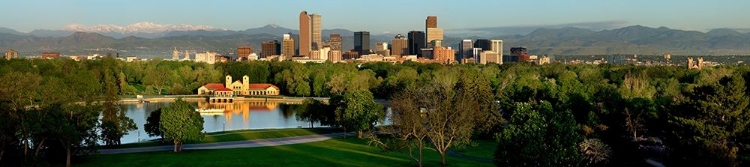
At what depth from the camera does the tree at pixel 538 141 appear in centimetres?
2052

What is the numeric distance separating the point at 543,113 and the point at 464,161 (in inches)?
312

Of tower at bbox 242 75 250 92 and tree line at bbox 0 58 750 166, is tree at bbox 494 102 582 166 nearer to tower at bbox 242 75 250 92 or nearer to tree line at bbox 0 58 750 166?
tree line at bbox 0 58 750 166

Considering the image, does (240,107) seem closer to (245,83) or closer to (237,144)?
(245,83)

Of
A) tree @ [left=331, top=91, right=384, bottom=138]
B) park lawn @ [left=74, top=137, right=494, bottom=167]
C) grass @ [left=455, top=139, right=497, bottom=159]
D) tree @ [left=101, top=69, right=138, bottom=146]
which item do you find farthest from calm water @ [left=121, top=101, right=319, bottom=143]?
grass @ [left=455, top=139, right=497, bottom=159]

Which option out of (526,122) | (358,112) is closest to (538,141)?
(526,122)

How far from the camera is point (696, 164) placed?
23.0m

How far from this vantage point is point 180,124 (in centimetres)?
3306

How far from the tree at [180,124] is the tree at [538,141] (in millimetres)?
16645

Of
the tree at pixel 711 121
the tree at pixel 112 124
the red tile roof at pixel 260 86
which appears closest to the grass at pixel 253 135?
the tree at pixel 112 124

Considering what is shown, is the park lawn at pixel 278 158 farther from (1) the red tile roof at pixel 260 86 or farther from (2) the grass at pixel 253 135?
(1) the red tile roof at pixel 260 86

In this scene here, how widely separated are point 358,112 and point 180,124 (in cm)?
1064

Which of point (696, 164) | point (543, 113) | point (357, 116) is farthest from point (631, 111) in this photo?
point (357, 116)

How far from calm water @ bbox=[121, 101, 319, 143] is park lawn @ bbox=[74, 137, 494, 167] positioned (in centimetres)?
1151

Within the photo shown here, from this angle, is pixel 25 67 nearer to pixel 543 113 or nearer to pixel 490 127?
pixel 490 127
